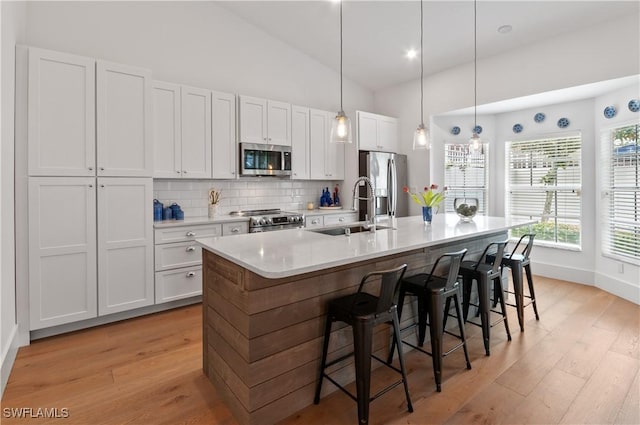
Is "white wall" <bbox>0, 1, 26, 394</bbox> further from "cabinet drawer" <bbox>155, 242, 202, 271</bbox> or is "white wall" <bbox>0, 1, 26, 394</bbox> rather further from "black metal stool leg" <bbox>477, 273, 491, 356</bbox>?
"black metal stool leg" <bbox>477, 273, 491, 356</bbox>

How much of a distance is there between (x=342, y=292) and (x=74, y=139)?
8.98 feet

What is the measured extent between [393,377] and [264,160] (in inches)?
124

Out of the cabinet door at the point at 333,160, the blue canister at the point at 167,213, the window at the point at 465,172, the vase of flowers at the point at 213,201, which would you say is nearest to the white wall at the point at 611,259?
the window at the point at 465,172

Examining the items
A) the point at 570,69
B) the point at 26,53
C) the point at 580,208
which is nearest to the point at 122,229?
the point at 26,53

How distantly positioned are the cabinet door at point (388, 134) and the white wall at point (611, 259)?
267cm

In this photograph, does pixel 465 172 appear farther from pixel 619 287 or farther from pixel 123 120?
pixel 123 120

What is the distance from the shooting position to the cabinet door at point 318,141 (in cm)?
518

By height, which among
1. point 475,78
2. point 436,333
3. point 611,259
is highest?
point 475,78

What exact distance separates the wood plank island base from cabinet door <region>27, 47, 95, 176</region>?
5.55ft

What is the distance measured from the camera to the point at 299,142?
5.02 metres

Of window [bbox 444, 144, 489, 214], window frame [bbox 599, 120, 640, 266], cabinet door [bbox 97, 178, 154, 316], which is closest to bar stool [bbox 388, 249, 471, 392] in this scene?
cabinet door [bbox 97, 178, 154, 316]

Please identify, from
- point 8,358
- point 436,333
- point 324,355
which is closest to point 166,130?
point 8,358

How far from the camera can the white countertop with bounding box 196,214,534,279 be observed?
69.9 inches

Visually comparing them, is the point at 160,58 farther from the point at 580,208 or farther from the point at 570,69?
the point at 580,208
